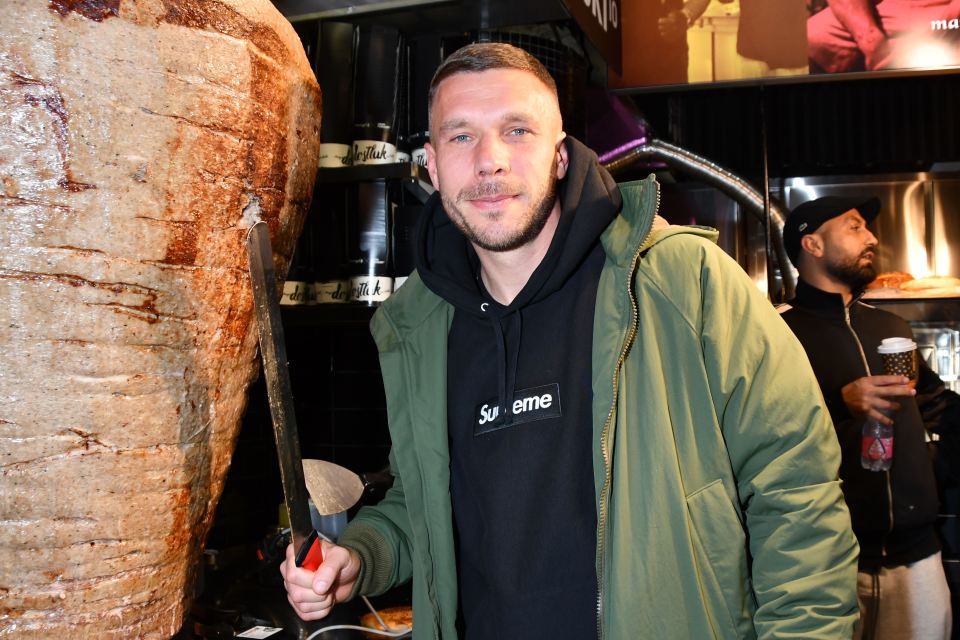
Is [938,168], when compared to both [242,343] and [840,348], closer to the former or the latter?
[840,348]

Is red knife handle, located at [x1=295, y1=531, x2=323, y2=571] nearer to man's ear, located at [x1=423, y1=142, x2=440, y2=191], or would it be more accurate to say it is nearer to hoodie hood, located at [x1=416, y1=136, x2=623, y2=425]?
hoodie hood, located at [x1=416, y1=136, x2=623, y2=425]

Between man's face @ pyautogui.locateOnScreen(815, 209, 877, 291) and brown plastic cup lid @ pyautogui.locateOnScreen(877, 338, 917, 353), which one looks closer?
brown plastic cup lid @ pyautogui.locateOnScreen(877, 338, 917, 353)

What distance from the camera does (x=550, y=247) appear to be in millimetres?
1364

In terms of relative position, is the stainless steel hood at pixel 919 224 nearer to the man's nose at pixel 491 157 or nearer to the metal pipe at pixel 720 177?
the metal pipe at pixel 720 177

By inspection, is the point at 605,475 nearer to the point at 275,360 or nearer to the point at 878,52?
the point at 275,360

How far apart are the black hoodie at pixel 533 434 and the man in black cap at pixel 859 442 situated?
1.53 metres

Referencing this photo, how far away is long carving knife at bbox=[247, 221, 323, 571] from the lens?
101cm

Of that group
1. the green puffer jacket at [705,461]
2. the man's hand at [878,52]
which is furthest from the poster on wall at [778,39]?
the green puffer jacket at [705,461]

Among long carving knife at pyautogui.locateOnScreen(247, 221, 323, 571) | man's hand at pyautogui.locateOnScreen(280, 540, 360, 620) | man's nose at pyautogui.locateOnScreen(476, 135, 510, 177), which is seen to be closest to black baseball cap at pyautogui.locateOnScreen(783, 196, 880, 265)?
man's nose at pyautogui.locateOnScreen(476, 135, 510, 177)

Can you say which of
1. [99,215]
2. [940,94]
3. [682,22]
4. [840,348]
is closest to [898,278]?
[840,348]

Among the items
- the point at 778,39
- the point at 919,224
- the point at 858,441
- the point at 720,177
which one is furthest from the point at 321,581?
the point at 919,224

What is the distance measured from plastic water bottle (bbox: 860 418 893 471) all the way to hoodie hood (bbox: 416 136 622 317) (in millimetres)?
1564

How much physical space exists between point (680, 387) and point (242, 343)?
65cm

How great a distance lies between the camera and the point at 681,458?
1167mm
